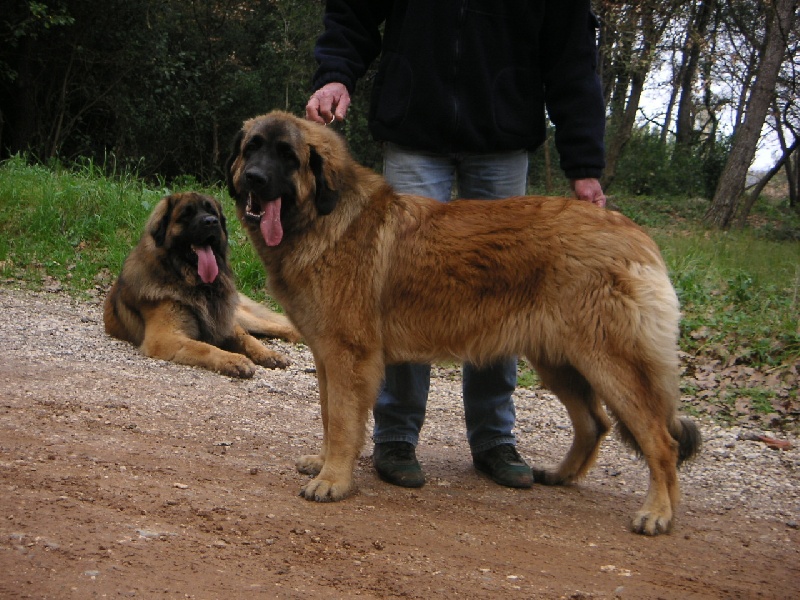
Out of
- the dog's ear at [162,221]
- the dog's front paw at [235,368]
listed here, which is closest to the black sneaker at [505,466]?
the dog's front paw at [235,368]

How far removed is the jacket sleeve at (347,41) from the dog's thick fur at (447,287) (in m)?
0.45

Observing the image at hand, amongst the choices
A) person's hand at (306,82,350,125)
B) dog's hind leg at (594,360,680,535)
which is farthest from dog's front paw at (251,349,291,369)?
dog's hind leg at (594,360,680,535)

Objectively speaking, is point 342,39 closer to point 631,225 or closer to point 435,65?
point 435,65

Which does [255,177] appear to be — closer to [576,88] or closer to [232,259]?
[576,88]

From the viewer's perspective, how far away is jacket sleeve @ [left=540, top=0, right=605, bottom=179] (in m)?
4.19

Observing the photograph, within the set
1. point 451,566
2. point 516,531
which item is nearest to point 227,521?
point 451,566

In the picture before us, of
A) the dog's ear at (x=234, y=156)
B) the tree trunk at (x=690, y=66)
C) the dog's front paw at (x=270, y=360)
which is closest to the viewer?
the dog's ear at (x=234, y=156)

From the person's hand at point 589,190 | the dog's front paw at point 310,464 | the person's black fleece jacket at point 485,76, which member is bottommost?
the dog's front paw at point 310,464

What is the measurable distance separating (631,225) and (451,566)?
172 cm

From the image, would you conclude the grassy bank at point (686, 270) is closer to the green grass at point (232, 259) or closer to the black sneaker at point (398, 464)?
the green grass at point (232, 259)

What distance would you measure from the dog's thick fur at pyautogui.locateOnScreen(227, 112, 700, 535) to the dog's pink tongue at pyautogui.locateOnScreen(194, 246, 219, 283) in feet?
10.8

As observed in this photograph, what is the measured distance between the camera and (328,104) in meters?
4.04

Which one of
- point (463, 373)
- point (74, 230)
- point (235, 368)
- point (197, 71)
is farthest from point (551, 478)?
point (197, 71)

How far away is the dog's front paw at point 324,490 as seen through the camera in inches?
144
